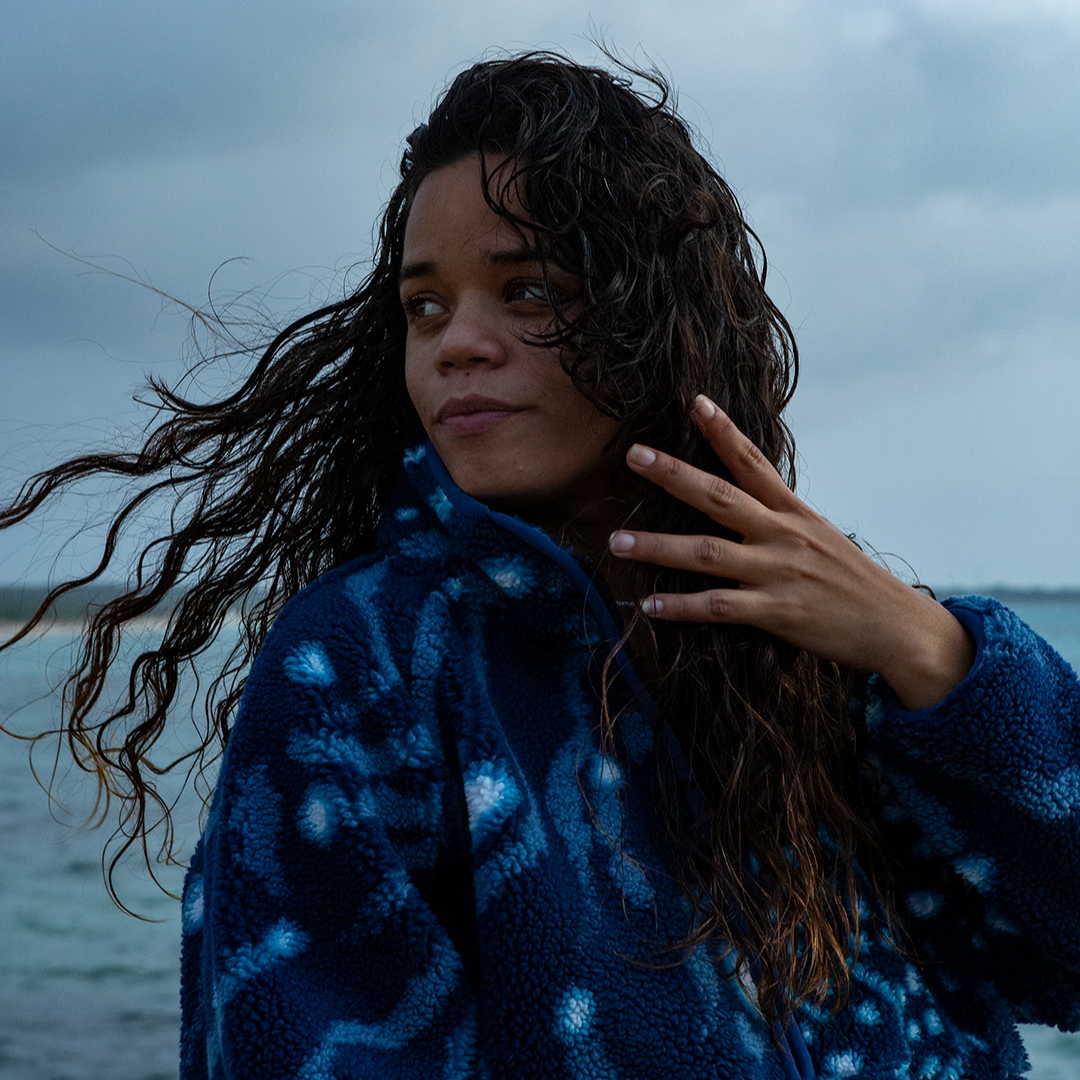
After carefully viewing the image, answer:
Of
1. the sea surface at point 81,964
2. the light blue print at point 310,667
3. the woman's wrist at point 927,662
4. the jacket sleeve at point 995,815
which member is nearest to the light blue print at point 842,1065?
the jacket sleeve at point 995,815

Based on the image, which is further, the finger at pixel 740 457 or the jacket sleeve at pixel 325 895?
the finger at pixel 740 457

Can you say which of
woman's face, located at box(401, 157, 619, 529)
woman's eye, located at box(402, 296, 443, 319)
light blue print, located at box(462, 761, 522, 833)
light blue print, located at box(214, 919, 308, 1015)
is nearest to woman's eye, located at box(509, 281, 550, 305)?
woman's face, located at box(401, 157, 619, 529)

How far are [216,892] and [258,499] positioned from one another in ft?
2.26

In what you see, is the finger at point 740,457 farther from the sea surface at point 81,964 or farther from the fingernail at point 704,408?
the sea surface at point 81,964

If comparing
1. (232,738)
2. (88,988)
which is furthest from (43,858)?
(232,738)

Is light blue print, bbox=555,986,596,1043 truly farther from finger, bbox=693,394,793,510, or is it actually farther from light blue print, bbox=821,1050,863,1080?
finger, bbox=693,394,793,510

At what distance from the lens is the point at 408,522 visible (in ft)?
4.47

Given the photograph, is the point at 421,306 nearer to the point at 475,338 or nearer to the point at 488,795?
the point at 475,338

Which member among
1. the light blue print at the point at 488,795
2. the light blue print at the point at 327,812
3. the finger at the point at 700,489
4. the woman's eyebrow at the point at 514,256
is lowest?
the light blue print at the point at 327,812

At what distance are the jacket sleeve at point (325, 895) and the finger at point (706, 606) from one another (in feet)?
0.89

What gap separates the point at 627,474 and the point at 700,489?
0.11 m

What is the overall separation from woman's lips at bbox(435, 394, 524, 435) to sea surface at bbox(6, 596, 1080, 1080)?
6.08 feet

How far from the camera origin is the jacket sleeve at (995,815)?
4.33ft

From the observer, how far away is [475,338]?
131 centimetres
